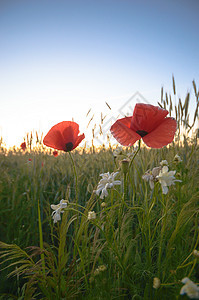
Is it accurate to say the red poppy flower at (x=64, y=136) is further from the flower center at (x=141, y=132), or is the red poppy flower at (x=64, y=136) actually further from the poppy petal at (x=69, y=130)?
the flower center at (x=141, y=132)

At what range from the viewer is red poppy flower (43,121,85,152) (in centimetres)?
102

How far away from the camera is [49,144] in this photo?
1034mm

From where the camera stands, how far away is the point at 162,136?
79 centimetres

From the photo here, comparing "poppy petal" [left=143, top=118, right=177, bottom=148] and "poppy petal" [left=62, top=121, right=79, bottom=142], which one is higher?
"poppy petal" [left=62, top=121, right=79, bottom=142]

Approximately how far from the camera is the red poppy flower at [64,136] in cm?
102

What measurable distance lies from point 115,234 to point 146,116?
420 millimetres

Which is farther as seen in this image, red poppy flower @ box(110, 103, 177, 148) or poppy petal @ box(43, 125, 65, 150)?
poppy petal @ box(43, 125, 65, 150)

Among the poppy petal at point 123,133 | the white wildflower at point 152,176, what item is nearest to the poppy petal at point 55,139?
the poppy petal at point 123,133

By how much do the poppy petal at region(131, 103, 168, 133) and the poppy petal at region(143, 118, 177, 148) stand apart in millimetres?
36

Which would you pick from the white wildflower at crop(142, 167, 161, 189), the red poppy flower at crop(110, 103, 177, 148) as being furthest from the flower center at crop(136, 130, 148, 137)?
the white wildflower at crop(142, 167, 161, 189)

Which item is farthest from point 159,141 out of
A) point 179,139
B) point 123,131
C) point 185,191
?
point 179,139

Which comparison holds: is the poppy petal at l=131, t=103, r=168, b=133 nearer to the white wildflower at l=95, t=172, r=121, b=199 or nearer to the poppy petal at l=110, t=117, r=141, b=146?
the poppy petal at l=110, t=117, r=141, b=146

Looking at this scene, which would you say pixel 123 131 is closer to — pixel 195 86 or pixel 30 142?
pixel 195 86

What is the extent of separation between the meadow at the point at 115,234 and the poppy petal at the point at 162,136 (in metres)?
0.08
